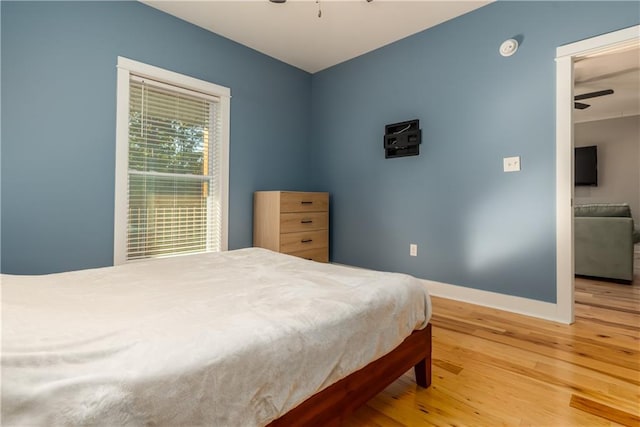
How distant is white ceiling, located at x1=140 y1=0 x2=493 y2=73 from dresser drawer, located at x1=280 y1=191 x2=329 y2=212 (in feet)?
5.12

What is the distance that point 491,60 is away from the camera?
8.52 feet

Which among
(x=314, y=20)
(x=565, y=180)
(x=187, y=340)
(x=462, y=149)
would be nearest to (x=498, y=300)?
(x=565, y=180)

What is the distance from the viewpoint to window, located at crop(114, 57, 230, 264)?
8.18ft

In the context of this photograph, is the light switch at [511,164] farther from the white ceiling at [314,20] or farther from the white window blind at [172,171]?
the white window blind at [172,171]

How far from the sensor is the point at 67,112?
87.4 inches

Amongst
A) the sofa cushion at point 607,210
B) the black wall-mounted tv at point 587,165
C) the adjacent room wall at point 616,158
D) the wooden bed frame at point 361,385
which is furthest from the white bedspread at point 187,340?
the adjacent room wall at point 616,158

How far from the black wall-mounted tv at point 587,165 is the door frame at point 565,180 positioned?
16.6 ft

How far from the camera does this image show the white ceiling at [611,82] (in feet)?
11.5

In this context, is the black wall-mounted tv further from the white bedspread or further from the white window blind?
the white window blind

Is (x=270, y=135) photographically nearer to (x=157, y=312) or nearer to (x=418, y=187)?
(x=418, y=187)

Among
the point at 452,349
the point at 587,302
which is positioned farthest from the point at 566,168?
the point at 452,349

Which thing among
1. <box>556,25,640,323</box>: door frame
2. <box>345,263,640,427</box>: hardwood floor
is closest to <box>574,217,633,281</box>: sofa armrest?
<box>345,263,640,427</box>: hardwood floor

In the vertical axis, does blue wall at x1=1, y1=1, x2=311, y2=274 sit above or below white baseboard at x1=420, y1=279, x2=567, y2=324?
above

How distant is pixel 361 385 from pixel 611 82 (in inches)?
217
